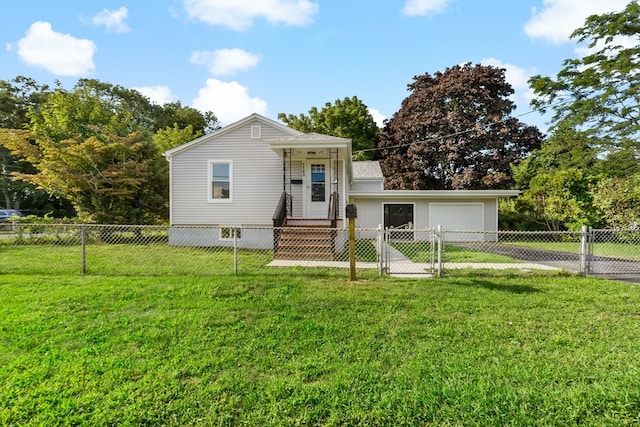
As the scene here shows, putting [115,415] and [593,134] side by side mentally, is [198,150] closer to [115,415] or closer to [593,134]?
[115,415]

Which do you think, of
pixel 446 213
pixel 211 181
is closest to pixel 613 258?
pixel 446 213

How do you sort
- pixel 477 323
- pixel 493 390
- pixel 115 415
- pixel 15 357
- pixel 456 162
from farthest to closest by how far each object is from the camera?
pixel 456 162, pixel 477 323, pixel 15 357, pixel 493 390, pixel 115 415

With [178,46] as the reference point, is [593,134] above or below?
below

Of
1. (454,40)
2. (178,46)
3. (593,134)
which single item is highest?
(454,40)

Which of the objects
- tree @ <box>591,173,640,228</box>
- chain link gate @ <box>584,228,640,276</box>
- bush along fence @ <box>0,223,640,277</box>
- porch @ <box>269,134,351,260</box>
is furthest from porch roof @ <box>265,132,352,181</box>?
tree @ <box>591,173,640,228</box>

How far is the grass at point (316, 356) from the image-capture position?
216 cm

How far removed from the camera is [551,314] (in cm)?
407

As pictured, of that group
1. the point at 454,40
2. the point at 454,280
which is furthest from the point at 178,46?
the point at 454,280

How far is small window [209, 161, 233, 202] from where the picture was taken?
11.3 meters

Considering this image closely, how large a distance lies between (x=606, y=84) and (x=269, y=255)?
1563 cm

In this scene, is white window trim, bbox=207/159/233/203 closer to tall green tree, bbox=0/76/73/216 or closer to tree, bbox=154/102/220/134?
tall green tree, bbox=0/76/73/216

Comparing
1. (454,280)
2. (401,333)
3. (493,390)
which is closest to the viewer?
(493,390)

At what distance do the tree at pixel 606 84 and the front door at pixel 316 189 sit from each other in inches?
467

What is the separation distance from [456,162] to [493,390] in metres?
24.2
